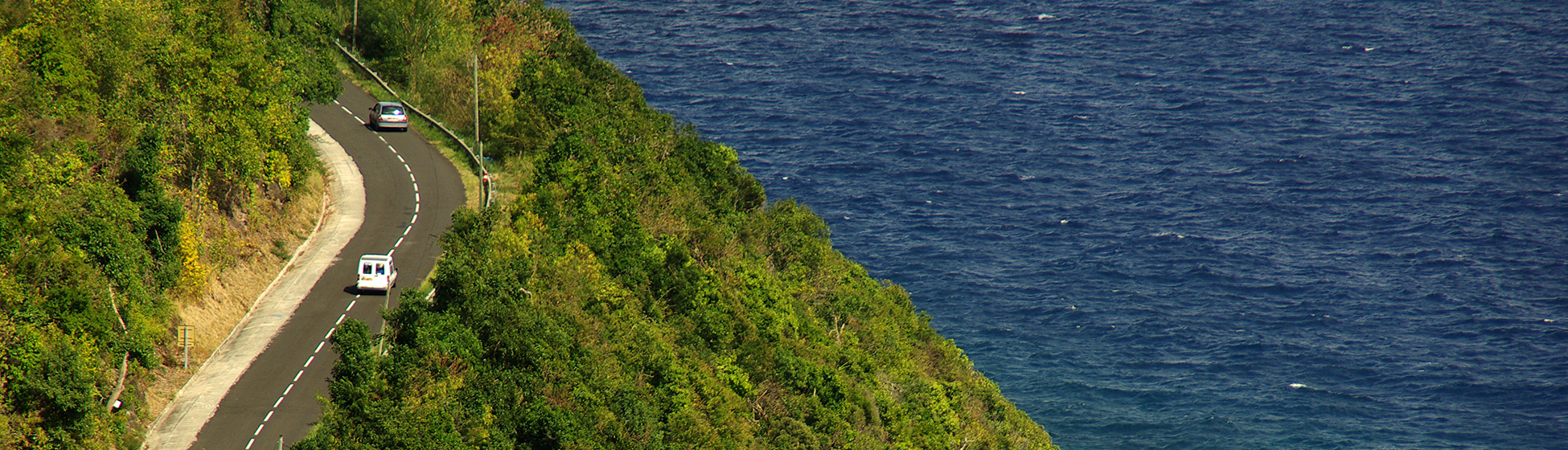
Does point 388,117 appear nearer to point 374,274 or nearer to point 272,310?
point 374,274

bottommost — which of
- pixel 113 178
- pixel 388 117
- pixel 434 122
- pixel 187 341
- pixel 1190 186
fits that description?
pixel 1190 186

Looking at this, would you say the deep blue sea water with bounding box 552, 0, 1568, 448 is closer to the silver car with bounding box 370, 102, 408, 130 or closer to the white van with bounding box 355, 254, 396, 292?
the silver car with bounding box 370, 102, 408, 130

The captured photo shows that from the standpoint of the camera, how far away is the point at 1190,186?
116 meters

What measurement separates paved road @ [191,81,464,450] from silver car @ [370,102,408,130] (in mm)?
540

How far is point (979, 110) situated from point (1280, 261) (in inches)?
1464

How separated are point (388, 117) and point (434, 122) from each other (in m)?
2.71

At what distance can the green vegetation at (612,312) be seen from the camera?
4256 centimetres

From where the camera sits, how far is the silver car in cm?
7531

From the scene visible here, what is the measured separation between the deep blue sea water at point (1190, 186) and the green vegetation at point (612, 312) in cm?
2006

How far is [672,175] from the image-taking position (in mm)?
71500

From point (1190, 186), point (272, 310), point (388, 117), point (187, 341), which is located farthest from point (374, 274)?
point (1190, 186)

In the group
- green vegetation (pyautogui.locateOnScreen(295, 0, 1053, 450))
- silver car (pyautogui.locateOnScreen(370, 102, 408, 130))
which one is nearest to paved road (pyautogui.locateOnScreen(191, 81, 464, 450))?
silver car (pyautogui.locateOnScreen(370, 102, 408, 130))

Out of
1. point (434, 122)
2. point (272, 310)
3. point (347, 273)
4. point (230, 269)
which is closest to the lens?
point (272, 310)

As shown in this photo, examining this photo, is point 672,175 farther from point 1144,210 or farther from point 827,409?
point 1144,210
